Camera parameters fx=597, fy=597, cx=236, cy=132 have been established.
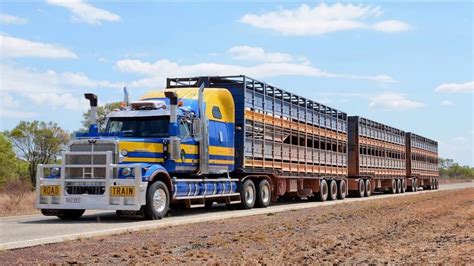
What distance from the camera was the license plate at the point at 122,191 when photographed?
1365 cm

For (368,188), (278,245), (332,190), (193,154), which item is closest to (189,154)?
(193,154)

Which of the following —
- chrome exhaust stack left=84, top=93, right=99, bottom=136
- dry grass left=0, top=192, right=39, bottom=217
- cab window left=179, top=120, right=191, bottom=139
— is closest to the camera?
cab window left=179, top=120, right=191, bottom=139

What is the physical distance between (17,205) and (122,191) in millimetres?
7990

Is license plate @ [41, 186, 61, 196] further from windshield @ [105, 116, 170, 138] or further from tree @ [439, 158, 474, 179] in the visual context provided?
tree @ [439, 158, 474, 179]

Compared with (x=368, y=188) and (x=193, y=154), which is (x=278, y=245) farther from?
(x=368, y=188)

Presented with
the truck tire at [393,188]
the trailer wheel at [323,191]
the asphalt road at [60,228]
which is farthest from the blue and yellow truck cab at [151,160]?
the truck tire at [393,188]

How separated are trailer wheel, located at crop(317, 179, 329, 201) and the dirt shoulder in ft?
40.1

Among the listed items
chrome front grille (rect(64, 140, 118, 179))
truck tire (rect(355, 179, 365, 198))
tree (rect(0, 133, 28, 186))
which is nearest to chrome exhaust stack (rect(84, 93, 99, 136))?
chrome front grille (rect(64, 140, 118, 179))

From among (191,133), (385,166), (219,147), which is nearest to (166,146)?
(191,133)

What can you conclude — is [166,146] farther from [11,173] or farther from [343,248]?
[11,173]

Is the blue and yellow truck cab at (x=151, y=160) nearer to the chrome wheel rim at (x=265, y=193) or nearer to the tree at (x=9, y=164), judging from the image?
the chrome wheel rim at (x=265, y=193)

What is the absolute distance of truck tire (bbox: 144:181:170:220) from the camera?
1405cm

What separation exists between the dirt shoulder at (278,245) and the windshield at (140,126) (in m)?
3.36

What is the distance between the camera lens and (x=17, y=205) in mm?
20062
